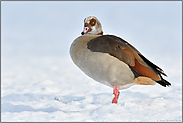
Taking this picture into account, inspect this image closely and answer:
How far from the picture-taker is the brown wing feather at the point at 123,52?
4.73 metres

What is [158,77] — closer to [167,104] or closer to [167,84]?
[167,84]

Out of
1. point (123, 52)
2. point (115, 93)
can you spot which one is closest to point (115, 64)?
point (123, 52)

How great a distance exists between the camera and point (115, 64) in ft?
15.4

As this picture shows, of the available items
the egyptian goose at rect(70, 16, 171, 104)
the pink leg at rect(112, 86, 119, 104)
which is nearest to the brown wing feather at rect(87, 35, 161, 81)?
the egyptian goose at rect(70, 16, 171, 104)

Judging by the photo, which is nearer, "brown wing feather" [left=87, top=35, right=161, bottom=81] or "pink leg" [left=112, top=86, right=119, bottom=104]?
"brown wing feather" [left=87, top=35, right=161, bottom=81]

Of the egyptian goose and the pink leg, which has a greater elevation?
the egyptian goose

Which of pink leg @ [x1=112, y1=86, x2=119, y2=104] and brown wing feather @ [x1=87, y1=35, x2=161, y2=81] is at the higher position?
brown wing feather @ [x1=87, y1=35, x2=161, y2=81]

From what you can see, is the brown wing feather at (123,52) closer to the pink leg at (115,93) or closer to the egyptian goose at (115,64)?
the egyptian goose at (115,64)

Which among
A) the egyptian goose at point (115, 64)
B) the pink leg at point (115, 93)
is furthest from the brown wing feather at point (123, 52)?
the pink leg at point (115, 93)

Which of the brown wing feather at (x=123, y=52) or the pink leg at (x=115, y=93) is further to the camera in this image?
the pink leg at (x=115, y=93)

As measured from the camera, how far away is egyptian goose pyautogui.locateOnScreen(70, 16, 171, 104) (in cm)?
471

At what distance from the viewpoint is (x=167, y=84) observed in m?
5.01

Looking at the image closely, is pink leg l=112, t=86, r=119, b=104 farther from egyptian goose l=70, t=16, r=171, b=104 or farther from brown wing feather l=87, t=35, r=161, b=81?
brown wing feather l=87, t=35, r=161, b=81

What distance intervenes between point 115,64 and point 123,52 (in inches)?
13.7
